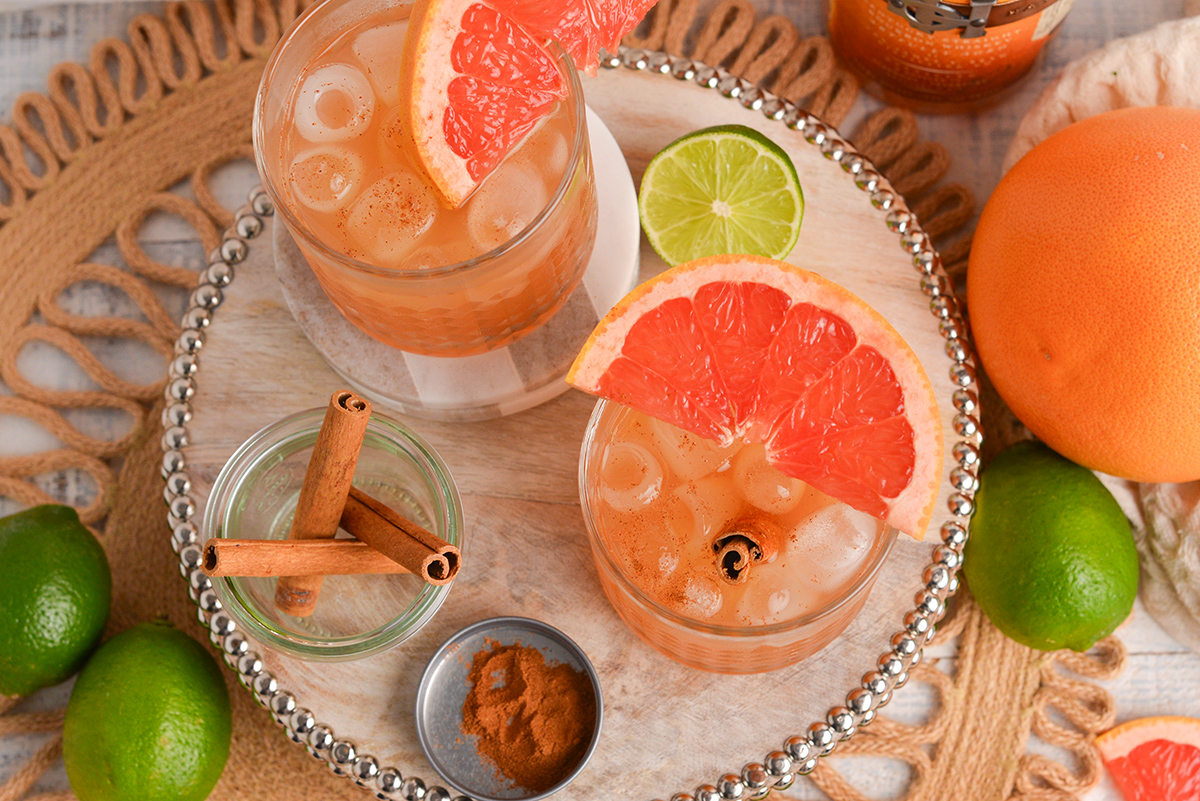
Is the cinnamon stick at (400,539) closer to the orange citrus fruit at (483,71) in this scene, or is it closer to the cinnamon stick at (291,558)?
the cinnamon stick at (291,558)

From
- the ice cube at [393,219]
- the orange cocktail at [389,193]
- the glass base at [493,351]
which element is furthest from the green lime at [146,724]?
the ice cube at [393,219]

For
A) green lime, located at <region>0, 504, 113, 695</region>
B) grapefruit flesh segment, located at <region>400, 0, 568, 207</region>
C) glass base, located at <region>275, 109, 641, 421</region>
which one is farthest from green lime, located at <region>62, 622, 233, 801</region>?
grapefruit flesh segment, located at <region>400, 0, 568, 207</region>

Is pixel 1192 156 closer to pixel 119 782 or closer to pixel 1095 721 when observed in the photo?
pixel 1095 721

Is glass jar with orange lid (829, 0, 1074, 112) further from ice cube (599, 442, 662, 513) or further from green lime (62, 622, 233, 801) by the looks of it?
green lime (62, 622, 233, 801)

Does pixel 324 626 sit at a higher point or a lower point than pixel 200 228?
lower

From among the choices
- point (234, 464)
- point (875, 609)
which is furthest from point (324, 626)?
point (875, 609)

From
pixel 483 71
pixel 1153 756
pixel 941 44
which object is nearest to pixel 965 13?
pixel 941 44

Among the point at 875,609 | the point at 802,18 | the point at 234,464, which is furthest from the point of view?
the point at 802,18
